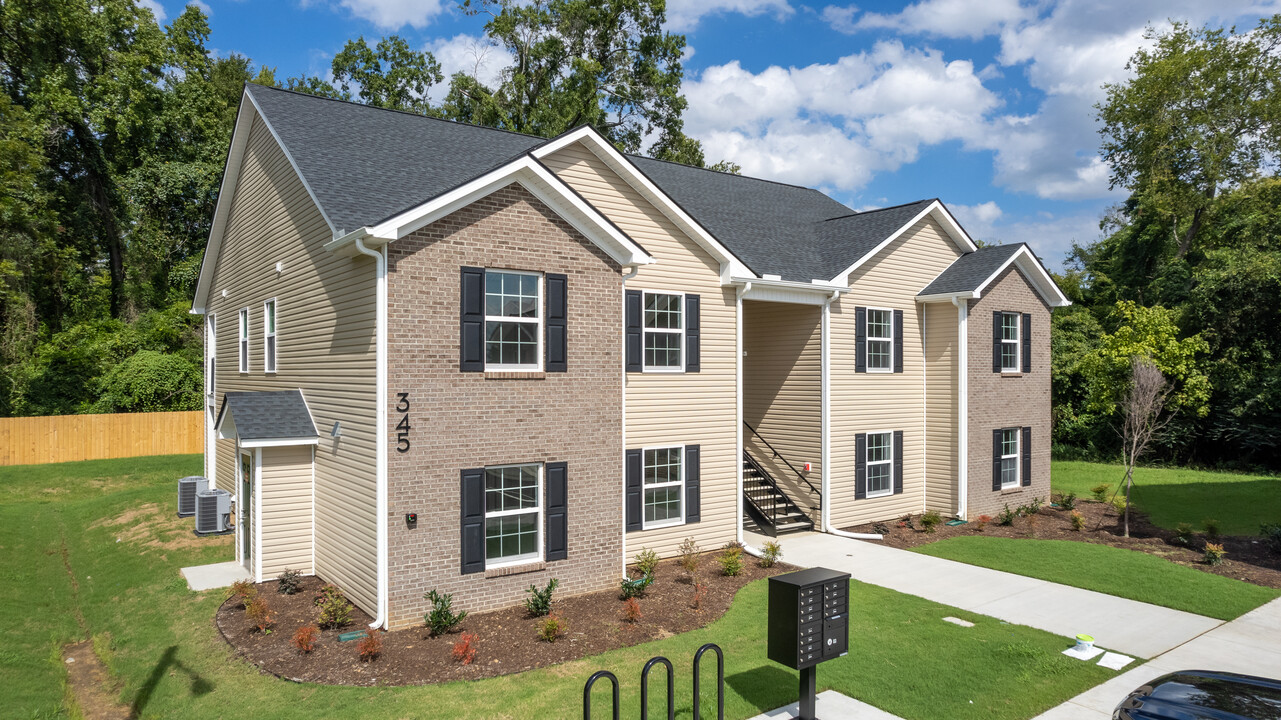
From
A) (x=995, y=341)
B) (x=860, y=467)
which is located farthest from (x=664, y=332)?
(x=995, y=341)

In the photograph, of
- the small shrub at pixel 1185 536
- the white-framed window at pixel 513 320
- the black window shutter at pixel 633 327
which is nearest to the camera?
the white-framed window at pixel 513 320

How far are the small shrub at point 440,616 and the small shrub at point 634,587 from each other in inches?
104

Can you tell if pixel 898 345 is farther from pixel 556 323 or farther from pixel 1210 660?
pixel 556 323

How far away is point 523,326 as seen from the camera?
459 inches

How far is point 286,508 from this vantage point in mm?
12688

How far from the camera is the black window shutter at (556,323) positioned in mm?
11727

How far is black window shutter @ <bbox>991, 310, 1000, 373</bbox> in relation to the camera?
62.7 feet

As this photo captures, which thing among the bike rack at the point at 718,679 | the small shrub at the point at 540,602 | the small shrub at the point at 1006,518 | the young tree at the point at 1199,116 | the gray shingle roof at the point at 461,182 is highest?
the young tree at the point at 1199,116

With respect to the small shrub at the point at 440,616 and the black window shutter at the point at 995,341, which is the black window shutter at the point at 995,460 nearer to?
the black window shutter at the point at 995,341

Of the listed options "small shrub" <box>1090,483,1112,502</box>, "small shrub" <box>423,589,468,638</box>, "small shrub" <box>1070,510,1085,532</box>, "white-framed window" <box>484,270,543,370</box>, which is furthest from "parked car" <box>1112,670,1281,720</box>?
"small shrub" <box>1090,483,1112,502</box>

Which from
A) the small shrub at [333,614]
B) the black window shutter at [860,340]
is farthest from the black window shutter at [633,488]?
the black window shutter at [860,340]

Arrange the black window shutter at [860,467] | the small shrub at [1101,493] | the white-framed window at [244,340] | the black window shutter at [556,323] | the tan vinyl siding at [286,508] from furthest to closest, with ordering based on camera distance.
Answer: the small shrub at [1101,493]
the black window shutter at [860,467]
the white-framed window at [244,340]
the tan vinyl siding at [286,508]
the black window shutter at [556,323]

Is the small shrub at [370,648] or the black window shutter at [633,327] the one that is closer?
the small shrub at [370,648]

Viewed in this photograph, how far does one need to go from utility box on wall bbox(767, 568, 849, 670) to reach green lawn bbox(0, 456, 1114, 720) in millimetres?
970
